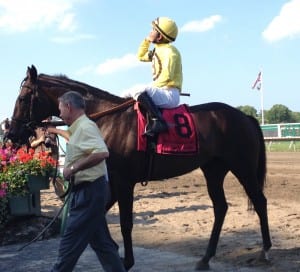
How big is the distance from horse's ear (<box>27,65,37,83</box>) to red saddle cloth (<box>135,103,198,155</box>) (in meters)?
1.16

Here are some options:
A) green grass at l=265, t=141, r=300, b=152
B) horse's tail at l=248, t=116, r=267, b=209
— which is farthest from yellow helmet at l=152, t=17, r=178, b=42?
green grass at l=265, t=141, r=300, b=152

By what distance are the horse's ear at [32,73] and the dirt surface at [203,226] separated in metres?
2.45

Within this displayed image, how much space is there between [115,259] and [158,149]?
1.67 meters

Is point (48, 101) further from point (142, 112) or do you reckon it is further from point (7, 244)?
point (7, 244)

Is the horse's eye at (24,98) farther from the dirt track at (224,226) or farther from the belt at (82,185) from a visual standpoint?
the dirt track at (224,226)

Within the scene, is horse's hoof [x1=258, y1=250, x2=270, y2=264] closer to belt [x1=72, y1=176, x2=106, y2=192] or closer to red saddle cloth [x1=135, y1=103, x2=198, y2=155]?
red saddle cloth [x1=135, y1=103, x2=198, y2=155]

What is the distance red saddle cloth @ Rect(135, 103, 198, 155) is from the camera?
5.62 m

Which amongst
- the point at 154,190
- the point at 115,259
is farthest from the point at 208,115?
the point at 154,190

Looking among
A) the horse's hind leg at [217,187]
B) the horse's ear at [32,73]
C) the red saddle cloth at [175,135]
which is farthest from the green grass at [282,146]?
the horse's ear at [32,73]

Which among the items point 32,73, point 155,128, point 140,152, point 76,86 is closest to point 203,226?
point 140,152

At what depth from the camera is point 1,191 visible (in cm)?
710

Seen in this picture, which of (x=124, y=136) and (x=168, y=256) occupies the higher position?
(x=124, y=136)

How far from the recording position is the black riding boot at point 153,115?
218 inches

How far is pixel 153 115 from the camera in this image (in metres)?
5.55
